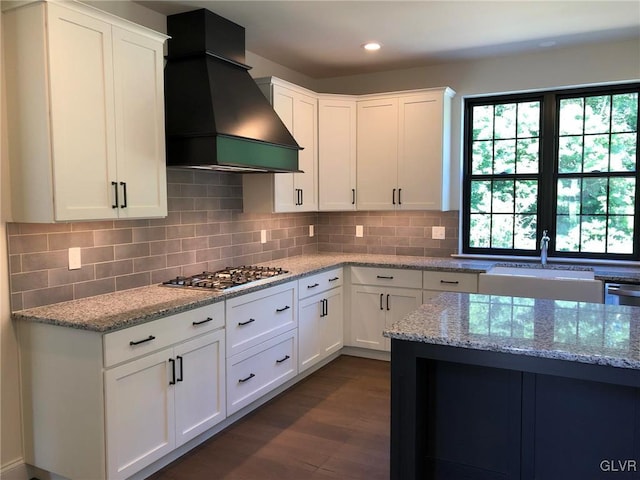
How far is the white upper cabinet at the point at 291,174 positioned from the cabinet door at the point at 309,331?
80cm

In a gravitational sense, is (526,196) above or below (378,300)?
above

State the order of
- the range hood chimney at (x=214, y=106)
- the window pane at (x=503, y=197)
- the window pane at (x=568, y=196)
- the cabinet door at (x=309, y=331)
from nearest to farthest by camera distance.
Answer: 1. the range hood chimney at (x=214, y=106)
2. the cabinet door at (x=309, y=331)
3. the window pane at (x=568, y=196)
4. the window pane at (x=503, y=197)

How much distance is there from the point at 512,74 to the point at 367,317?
97.1 inches

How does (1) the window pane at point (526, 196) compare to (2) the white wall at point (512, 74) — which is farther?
(1) the window pane at point (526, 196)

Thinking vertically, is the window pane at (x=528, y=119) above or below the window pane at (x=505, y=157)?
above

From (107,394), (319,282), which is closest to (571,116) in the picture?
(319,282)

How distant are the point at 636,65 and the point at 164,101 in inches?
141

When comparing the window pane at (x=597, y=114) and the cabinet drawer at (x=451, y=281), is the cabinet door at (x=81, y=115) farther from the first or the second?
the window pane at (x=597, y=114)

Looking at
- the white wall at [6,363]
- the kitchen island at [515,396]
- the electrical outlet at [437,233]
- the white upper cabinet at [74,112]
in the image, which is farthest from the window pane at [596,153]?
the white wall at [6,363]

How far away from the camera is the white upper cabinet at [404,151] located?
14.4 feet

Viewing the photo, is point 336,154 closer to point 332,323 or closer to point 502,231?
point 332,323

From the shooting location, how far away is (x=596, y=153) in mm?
4238

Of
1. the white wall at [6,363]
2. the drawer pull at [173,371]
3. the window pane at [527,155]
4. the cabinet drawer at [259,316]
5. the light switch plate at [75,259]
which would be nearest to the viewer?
the white wall at [6,363]

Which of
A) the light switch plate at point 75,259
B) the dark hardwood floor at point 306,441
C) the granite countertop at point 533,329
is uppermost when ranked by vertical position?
the light switch plate at point 75,259
